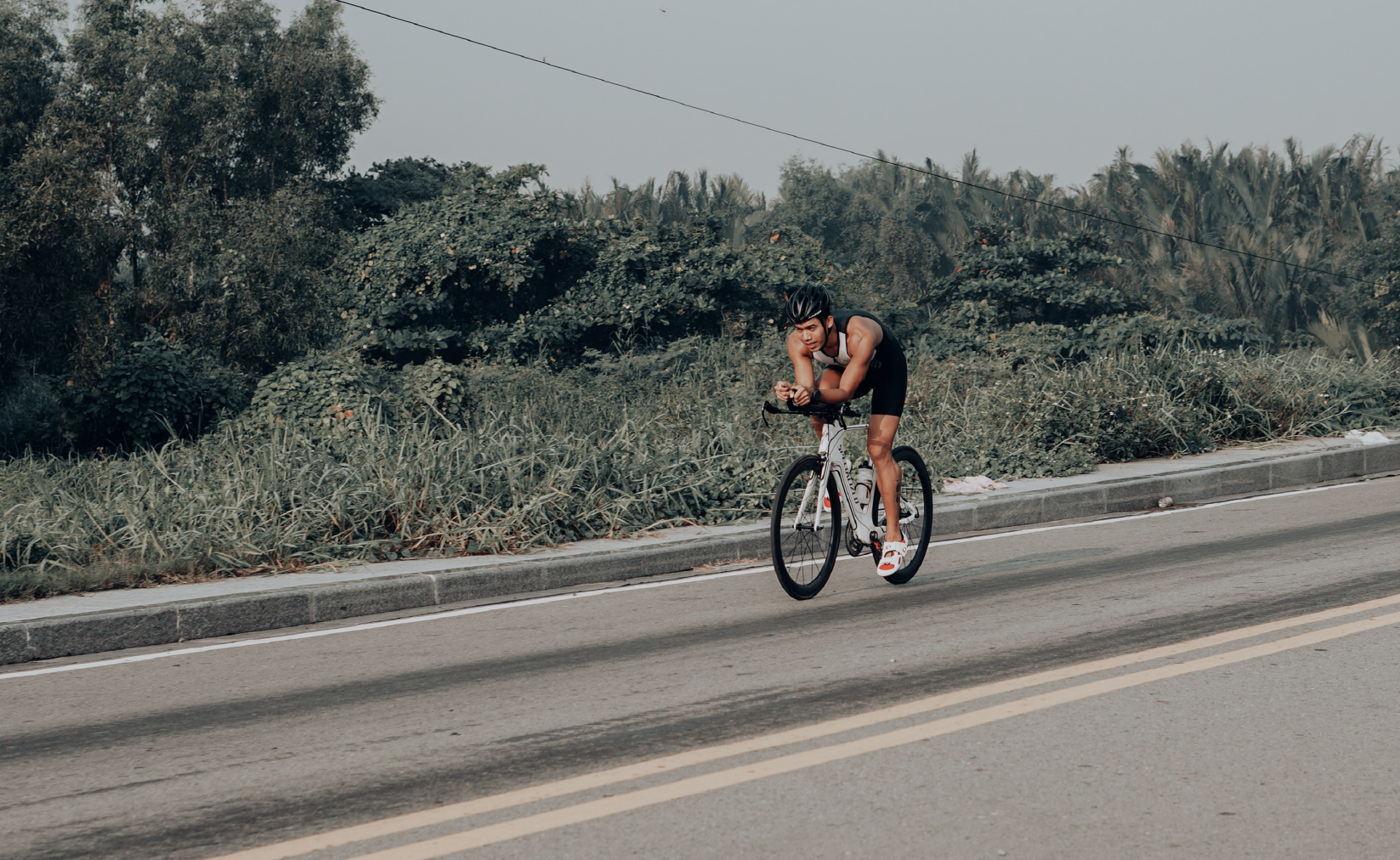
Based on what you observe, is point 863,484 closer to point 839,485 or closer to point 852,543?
point 839,485

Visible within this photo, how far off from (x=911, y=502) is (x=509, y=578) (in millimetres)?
2640

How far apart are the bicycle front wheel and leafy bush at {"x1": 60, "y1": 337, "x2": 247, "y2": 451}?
438 inches

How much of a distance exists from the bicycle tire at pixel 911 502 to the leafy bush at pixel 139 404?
1102 cm

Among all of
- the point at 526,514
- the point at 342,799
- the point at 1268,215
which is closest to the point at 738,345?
the point at 526,514

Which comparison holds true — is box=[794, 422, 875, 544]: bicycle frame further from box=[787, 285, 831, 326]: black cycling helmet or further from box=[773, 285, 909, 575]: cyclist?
box=[787, 285, 831, 326]: black cycling helmet

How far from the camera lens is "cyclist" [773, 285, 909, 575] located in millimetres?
6680

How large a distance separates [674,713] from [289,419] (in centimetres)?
927

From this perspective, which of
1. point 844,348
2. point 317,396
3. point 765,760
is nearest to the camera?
point 765,760

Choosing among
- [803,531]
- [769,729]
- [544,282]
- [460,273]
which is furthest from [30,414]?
[769,729]

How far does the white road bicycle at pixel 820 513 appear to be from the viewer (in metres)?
6.97

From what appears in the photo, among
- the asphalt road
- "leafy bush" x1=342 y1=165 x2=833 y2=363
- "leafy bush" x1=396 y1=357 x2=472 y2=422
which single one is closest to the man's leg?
the asphalt road

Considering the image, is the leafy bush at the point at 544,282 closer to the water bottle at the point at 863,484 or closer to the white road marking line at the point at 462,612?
the white road marking line at the point at 462,612

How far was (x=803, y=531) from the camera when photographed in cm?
714

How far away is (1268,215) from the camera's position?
34.7 metres
